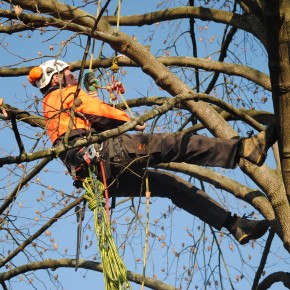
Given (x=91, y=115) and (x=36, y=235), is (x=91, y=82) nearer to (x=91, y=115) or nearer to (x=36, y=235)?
(x=91, y=115)

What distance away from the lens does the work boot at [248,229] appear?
6027 mm

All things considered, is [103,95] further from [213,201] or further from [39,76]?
[213,201]

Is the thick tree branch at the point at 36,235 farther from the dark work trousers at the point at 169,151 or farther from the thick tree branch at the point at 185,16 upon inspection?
the thick tree branch at the point at 185,16

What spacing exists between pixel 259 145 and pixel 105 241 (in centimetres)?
117

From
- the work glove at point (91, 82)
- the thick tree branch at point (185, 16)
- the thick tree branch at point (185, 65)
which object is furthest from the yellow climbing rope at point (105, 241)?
the thick tree branch at point (185, 16)

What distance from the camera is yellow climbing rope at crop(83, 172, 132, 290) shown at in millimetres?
5090

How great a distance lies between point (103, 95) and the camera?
21.9 ft

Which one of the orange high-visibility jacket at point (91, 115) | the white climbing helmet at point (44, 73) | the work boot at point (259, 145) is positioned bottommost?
the work boot at point (259, 145)

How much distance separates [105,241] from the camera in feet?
17.3

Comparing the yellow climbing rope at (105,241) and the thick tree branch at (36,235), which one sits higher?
the thick tree branch at (36,235)

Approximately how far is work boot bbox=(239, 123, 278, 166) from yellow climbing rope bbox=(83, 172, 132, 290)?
985mm

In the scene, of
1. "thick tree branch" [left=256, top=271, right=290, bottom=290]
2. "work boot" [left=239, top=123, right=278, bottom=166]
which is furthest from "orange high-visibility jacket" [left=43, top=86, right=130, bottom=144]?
"thick tree branch" [left=256, top=271, right=290, bottom=290]

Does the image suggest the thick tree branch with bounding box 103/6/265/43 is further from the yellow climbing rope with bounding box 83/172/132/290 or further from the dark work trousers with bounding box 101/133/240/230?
the yellow climbing rope with bounding box 83/172/132/290

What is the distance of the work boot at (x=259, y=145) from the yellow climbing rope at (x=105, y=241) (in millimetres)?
985
